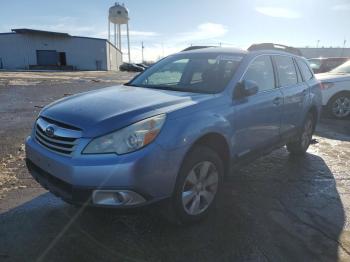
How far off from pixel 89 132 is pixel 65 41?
56.8m

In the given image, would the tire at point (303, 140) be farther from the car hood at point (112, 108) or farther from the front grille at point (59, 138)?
the front grille at point (59, 138)

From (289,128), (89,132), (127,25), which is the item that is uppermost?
(127,25)

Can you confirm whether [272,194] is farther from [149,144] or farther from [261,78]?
[149,144]

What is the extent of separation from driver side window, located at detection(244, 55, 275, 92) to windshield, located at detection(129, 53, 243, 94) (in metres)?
0.22

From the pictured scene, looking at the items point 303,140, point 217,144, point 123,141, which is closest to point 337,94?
point 303,140

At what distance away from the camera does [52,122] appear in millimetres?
3166

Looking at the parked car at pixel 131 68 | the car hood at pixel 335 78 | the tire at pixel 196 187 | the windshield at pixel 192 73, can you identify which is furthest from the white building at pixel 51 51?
the tire at pixel 196 187

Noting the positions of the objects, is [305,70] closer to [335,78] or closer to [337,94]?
[335,78]

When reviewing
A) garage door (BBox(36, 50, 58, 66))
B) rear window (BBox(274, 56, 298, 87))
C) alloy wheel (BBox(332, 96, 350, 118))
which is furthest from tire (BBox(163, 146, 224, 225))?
garage door (BBox(36, 50, 58, 66))

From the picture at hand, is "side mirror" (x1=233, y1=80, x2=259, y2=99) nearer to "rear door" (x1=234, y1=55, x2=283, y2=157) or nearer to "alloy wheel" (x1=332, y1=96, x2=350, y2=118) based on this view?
"rear door" (x1=234, y1=55, x2=283, y2=157)

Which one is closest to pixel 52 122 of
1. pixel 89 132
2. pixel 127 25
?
pixel 89 132

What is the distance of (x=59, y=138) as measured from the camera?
298 cm

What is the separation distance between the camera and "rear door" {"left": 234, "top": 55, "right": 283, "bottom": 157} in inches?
150

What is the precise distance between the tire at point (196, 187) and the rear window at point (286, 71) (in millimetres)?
1950
